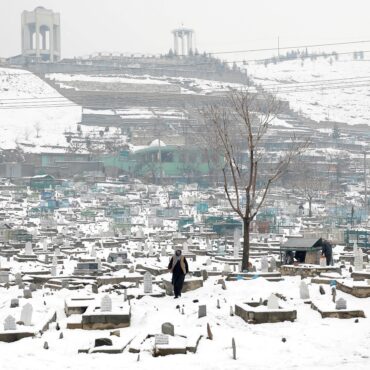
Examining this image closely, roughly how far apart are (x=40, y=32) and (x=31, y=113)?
52.8 meters

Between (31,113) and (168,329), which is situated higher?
(31,113)

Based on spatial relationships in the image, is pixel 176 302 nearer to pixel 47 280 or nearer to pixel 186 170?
pixel 47 280

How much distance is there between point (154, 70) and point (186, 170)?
86.0m

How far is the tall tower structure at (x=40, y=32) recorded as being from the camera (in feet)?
552

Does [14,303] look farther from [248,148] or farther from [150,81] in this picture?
[150,81]

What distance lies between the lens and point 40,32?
172 metres

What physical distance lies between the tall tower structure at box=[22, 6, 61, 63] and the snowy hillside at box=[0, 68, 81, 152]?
2183cm

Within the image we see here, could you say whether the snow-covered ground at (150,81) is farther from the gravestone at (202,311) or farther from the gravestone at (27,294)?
the gravestone at (202,311)

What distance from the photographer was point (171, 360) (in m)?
12.0

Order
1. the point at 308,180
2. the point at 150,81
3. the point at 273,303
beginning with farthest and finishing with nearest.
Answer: the point at 150,81 < the point at 308,180 < the point at 273,303

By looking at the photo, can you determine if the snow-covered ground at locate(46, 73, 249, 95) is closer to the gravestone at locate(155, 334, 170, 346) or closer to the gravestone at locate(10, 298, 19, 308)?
the gravestone at locate(10, 298, 19, 308)

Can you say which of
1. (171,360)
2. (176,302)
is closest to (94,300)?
(176,302)

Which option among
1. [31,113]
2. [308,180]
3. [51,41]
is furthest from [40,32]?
[308,180]

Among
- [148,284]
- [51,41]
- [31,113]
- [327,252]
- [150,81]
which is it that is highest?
[51,41]
